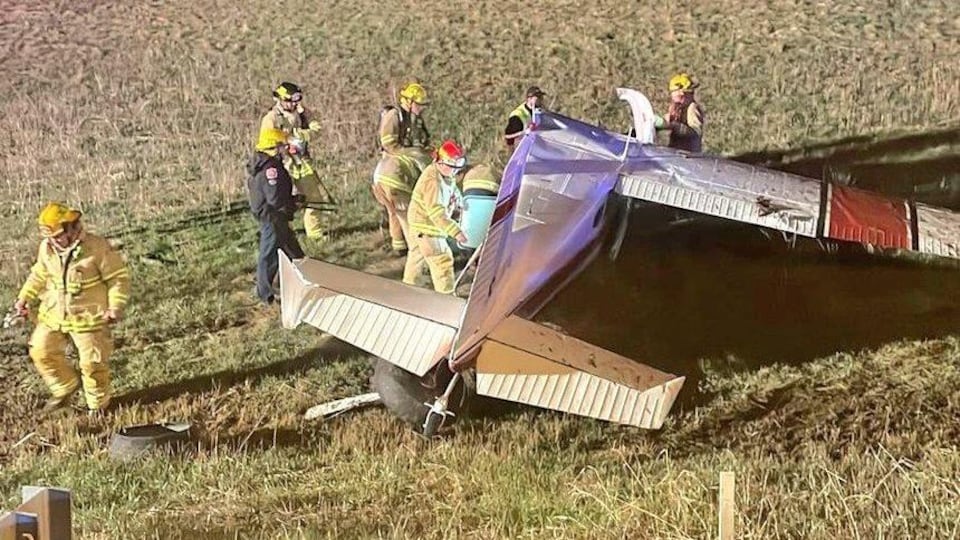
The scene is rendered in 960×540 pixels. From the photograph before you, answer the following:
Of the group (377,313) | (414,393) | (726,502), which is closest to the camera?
(726,502)

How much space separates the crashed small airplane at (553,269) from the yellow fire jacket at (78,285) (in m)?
0.61

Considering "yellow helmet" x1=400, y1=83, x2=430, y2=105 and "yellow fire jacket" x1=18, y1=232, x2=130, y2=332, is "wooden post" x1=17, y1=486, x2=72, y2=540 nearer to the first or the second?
"yellow fire jacket" x1=18, y1=232, x2=130, y2=332

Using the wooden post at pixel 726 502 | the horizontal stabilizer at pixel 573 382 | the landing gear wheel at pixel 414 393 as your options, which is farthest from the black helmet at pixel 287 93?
the wooden post at pixel 726 502

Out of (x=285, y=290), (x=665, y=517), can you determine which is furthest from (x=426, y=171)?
(x=665, y=517)

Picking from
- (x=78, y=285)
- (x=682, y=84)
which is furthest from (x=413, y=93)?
(x=78, y=285)

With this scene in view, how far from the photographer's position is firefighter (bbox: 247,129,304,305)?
14.8ft

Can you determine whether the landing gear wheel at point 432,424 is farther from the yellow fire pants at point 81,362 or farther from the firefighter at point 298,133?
the firefighter at point 298,133

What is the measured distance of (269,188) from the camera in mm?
4520

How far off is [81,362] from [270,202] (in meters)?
1.08

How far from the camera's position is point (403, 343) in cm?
352

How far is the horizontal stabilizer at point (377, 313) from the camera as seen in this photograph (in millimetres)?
3500

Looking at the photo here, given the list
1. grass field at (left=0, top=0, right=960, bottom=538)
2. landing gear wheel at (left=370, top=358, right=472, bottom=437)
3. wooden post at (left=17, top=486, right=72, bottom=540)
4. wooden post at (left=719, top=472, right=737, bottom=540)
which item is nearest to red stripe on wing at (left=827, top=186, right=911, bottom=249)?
grass field at (left=0, top=0, right=960, bottom=538)

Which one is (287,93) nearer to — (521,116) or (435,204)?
(435,204)

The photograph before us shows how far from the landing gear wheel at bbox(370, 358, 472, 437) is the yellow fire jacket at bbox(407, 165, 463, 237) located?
0.79m
